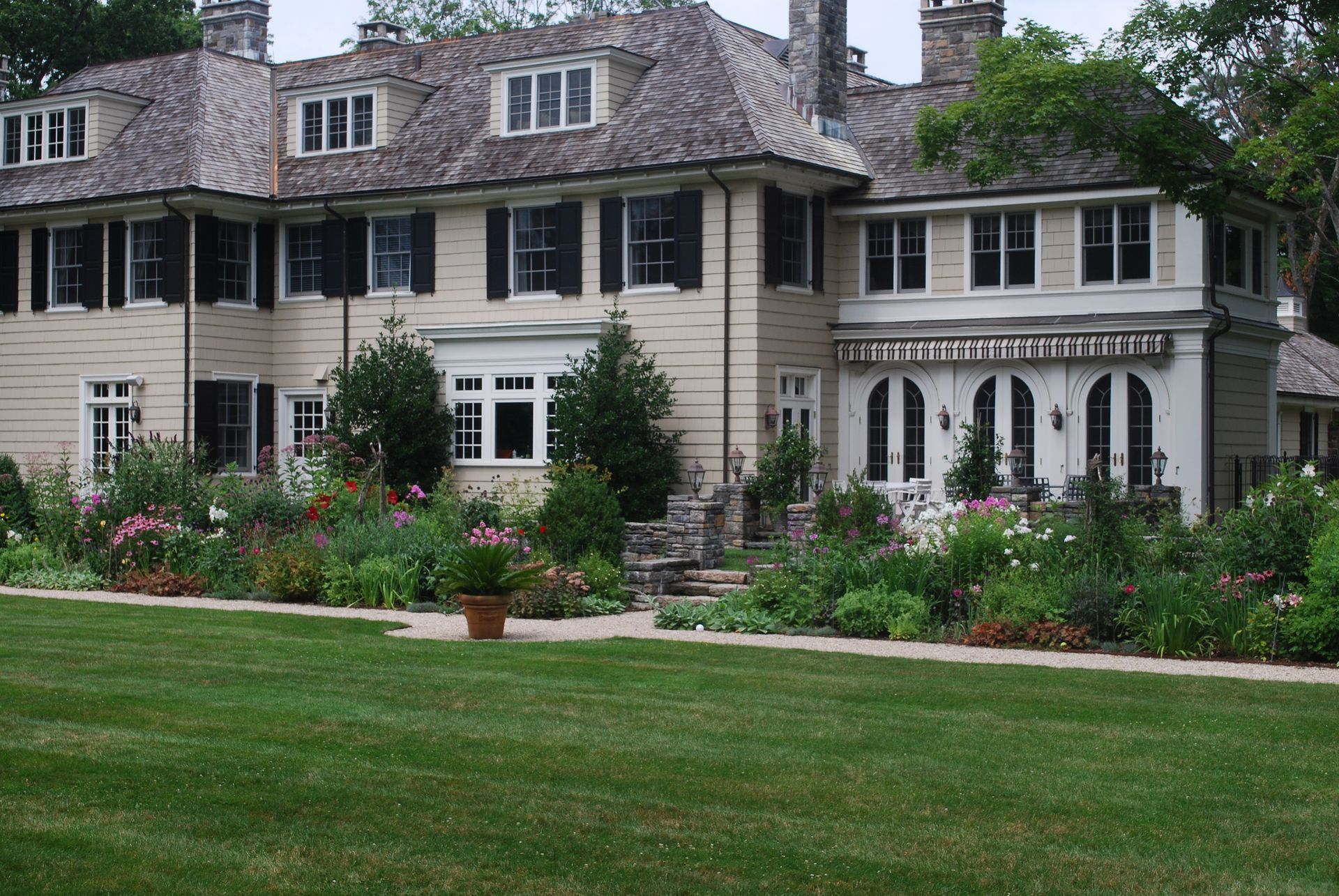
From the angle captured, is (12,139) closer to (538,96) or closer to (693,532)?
(538,96)

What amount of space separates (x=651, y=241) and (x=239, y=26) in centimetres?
1320

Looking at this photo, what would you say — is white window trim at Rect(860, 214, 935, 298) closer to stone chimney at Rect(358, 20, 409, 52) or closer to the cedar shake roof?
the cedar shake roof

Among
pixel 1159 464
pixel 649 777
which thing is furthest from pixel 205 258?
pixel 649 777

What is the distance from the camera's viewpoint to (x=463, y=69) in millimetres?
30594

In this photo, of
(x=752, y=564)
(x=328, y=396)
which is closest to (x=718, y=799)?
(x=752, y=564)

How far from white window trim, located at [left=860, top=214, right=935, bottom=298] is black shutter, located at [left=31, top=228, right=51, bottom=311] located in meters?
15.5

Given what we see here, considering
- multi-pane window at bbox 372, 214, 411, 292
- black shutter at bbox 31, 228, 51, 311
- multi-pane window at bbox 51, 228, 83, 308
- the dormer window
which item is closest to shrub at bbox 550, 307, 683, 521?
multi-pane window at bbox 372, 214, 411, 292

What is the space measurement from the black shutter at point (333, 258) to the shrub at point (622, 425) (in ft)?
19.2

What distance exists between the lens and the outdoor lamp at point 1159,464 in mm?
23531

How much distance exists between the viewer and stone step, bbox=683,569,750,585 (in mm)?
18797

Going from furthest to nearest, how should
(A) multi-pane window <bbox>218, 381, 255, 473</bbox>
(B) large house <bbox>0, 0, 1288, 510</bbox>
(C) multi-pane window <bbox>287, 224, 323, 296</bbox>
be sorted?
1. (C) multi-pane window <bbox>287, 224, 323, 296</bbox>
2. (A) multi-pane window <bbox>218, 381, 255, 473</bbox>
3. (B) large house <bbox>0, 0, 1288, 510</bbox>

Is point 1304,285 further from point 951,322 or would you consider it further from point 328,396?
point 328,396

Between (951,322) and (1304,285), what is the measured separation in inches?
942

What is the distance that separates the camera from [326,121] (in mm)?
29906
